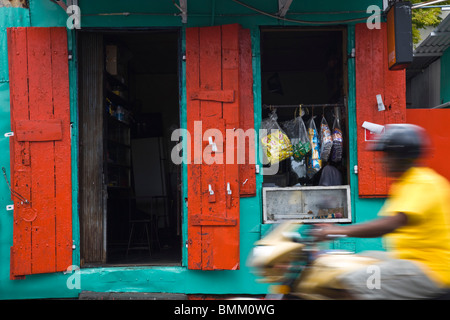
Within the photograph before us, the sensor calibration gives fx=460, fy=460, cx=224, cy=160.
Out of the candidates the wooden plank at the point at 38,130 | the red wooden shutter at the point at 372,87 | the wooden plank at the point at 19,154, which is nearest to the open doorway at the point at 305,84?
the red wooden shutter at the point at 372,87

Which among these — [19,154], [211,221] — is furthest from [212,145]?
→ [19,154]

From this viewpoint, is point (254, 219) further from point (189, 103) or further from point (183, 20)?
point (183, 20)

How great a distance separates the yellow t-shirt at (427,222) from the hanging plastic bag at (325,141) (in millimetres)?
3521

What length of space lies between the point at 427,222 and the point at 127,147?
6694 millimetres

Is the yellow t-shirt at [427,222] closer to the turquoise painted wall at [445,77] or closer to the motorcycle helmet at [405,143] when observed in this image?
the motorcycle helmet at [405,143]

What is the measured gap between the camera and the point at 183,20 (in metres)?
6.02

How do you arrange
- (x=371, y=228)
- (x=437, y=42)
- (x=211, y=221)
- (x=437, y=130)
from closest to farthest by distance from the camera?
(x=371, y=228) → (x=211, y=221) → (x=437, y=130) → (x=437, y=42)

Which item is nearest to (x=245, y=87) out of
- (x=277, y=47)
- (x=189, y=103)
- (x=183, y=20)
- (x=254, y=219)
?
(x=189, y=103)

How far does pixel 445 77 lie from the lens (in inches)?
314

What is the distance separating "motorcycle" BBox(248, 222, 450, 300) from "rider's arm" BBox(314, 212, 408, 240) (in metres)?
0.05

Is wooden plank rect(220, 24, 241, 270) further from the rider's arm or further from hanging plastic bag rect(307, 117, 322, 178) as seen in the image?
the rider's arm

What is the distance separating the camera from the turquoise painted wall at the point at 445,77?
25.7ft

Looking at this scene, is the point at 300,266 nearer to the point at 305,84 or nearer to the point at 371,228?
the point at 371,228
